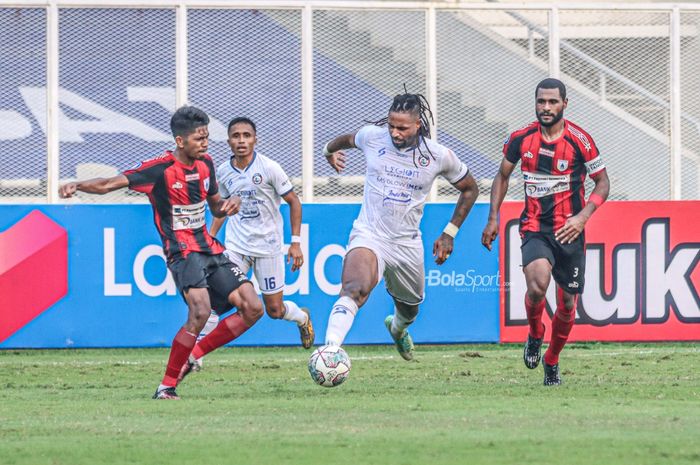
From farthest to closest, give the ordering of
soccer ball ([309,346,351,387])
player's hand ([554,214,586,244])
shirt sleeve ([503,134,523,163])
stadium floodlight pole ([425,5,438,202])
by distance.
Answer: stadium floodlight pole ([425,5,438,202]), shirt sleeve ([503,134,523,163]), player's hand ([554,214,586,244]), soccer ball ([309,346,351,387])

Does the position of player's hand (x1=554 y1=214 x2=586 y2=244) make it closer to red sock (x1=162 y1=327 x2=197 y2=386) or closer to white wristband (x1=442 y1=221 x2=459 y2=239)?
white wristband (x1=442 y1=221 x2=459 y2=239)

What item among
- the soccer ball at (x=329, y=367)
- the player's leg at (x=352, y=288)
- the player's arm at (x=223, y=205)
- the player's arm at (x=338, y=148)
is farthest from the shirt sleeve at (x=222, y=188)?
the soccer ball at (x=329, y=367)

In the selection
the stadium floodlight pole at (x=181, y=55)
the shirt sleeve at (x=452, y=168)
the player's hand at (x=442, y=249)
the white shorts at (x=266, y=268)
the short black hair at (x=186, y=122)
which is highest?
the stadium floodlight pole at (x=181, y=55)

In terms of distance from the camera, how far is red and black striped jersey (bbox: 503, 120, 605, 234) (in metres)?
10.8

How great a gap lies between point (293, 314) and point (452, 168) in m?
2.79

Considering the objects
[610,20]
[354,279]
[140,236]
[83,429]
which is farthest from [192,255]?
[610,20]

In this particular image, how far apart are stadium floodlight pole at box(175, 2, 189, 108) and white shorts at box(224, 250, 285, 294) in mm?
3467

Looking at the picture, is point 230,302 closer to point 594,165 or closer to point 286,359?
point 594,165

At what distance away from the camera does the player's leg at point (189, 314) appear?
10.0 m

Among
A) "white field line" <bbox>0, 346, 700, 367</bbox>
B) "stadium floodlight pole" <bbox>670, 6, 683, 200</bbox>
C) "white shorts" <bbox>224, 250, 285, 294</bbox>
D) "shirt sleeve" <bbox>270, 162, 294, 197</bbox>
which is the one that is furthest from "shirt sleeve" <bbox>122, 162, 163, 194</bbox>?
"stadium floodlight pole" <bbox>670, 6, 683, 200</bbox>

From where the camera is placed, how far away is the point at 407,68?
16062 millimetres

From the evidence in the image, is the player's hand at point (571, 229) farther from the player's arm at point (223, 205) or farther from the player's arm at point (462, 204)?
the player's arm at point (223, 205)

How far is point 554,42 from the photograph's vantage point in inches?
635

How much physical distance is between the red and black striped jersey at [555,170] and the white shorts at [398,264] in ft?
3.01
